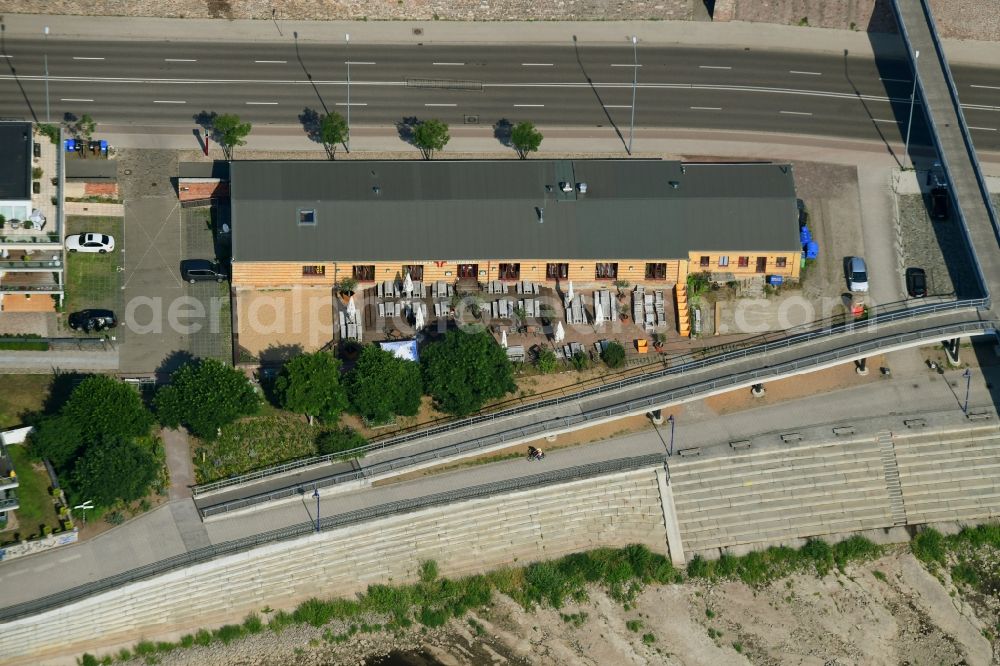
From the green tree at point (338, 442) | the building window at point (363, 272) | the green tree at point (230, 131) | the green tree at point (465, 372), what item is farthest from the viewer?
the green tree at point (230, 131)

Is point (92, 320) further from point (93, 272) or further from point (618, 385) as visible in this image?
point (618, 385)

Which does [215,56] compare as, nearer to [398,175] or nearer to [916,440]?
[398,175]

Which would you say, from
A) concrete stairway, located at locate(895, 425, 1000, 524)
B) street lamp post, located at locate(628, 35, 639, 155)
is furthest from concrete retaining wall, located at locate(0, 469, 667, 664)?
A: street lamp post, located at locate(628, 35, 639, 155)

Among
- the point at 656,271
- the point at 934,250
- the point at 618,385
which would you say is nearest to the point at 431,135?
the point at 656,271

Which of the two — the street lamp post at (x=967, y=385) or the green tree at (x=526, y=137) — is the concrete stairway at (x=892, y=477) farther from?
the green tree at (x=526, y=137)

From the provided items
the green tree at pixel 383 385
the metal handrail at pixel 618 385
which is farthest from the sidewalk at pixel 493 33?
the green tree at pixel 383 385

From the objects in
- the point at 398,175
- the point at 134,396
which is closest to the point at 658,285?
the point at 398,175
